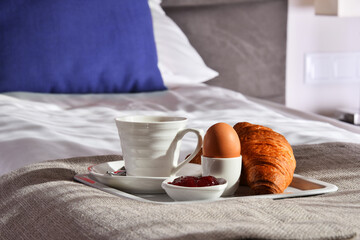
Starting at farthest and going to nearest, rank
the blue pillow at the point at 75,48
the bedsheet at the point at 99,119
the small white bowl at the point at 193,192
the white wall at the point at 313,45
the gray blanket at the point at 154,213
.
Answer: the white wall at the point at 313,45
the blue pillow at the point at 75,48
the bedsheet at the point at 99,119
the small white bowl at the point at 193,192
the gray blanket at the point at 154,213

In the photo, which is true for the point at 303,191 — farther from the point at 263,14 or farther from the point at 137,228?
the point at 263,14

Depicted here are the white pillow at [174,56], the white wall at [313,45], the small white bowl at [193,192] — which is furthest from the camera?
the white wall at [313,45]

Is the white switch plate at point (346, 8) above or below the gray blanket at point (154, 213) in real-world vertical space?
above

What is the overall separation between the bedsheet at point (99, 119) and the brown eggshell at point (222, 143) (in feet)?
0.96

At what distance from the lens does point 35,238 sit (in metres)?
0.67

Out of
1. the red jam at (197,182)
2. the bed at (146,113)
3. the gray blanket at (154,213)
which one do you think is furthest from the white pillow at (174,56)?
the red jam at (197,182)

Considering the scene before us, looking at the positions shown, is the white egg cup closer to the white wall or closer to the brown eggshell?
the brown eggshell

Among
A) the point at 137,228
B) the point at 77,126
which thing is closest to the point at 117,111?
the point at 77,126

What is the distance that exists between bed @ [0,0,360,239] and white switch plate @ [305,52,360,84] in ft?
0.62

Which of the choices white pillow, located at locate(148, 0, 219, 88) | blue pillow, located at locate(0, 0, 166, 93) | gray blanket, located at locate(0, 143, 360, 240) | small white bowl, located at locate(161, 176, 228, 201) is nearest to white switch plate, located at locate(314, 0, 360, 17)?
white pillow, located at locate(148, 0, 219, 88)

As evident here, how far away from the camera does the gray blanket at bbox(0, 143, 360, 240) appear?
0.52m

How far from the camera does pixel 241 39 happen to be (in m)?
2.34

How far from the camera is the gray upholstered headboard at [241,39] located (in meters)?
2.27

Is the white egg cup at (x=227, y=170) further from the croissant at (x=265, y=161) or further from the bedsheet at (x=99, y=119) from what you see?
the bedsheet at (x=99, y=119)
